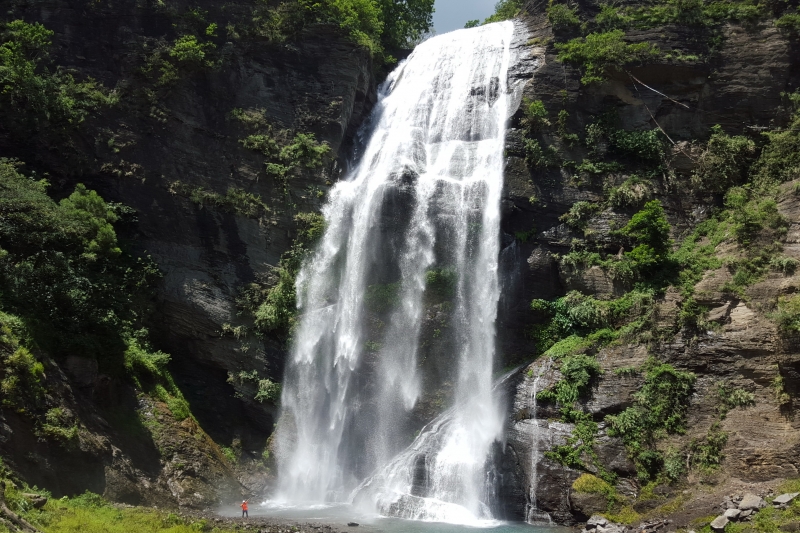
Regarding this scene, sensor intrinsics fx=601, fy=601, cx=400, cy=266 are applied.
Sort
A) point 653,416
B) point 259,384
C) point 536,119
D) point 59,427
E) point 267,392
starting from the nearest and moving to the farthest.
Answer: point 59,427 < point 653,416 < point 267,392 < point 259,384 < point 536,119

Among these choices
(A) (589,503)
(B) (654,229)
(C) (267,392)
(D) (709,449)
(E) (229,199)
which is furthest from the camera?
(E) (229,199)

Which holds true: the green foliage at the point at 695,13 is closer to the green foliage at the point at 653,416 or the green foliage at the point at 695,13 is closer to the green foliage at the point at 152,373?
the green foliage at the point at 653,416

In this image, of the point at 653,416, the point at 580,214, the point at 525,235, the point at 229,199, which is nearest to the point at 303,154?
the point at 229,199

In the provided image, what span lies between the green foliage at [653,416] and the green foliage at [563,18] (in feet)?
60.4

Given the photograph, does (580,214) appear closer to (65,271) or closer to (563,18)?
(563,18)

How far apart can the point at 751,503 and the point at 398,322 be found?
13551 millimetres

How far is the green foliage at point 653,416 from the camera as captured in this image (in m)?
17.9

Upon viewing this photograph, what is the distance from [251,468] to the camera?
22422 millimetres

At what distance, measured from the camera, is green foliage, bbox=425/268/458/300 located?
955 inches

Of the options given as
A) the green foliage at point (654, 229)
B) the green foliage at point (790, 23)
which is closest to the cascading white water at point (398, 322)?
the green foliage at point (654, 229)

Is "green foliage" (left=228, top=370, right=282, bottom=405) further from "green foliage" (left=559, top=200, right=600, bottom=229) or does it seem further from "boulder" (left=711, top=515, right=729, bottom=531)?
"boulder" (left=711, top=515, right=729, bottom=531)

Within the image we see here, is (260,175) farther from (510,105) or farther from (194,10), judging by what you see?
(510,105)

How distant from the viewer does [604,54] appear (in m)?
27.3

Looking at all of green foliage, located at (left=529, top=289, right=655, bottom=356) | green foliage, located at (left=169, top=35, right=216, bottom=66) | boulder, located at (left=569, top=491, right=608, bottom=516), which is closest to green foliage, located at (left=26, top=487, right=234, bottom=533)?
boulder, located at (left=569, top=491, right=608, bottom=516)
